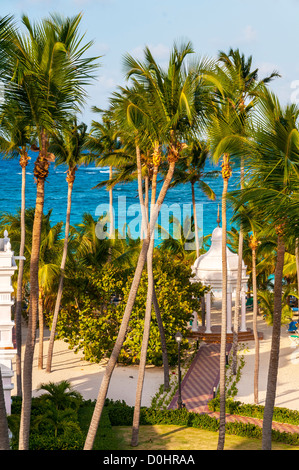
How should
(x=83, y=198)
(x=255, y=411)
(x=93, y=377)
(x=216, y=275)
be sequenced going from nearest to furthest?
(x=255, y=411) → (x=93, y=377) → (x=216, y=275) → (x=83, y=198)

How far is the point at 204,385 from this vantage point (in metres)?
28.1

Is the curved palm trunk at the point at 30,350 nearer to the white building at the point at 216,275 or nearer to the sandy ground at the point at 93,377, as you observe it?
the sandy ground at the point at 93,377

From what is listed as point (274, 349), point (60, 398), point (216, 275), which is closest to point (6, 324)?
point (60, 398)

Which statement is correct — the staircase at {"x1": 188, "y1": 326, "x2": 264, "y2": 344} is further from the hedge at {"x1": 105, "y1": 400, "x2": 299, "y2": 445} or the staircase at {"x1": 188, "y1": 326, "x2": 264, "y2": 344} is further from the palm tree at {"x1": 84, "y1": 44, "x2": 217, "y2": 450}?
the palm tree at {"x1": 84, "y1": 44, "x2": 217, "y2": 450}

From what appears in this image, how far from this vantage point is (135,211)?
5295 inches

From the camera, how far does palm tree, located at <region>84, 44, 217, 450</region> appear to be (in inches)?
609

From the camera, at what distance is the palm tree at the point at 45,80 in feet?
46.5

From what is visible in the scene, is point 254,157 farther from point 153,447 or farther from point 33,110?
point 153,447

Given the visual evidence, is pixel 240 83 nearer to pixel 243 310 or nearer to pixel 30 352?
pixel 30 352

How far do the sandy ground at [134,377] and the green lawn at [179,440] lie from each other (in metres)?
3.02

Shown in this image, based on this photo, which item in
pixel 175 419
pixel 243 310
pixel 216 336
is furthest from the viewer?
pixel 243 310

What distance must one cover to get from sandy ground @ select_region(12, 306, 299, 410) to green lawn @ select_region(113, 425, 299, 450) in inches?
119

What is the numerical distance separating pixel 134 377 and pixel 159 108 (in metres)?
15.9

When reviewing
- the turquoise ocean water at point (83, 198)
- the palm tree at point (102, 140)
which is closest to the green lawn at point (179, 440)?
the palm tree at point (102, 140)
